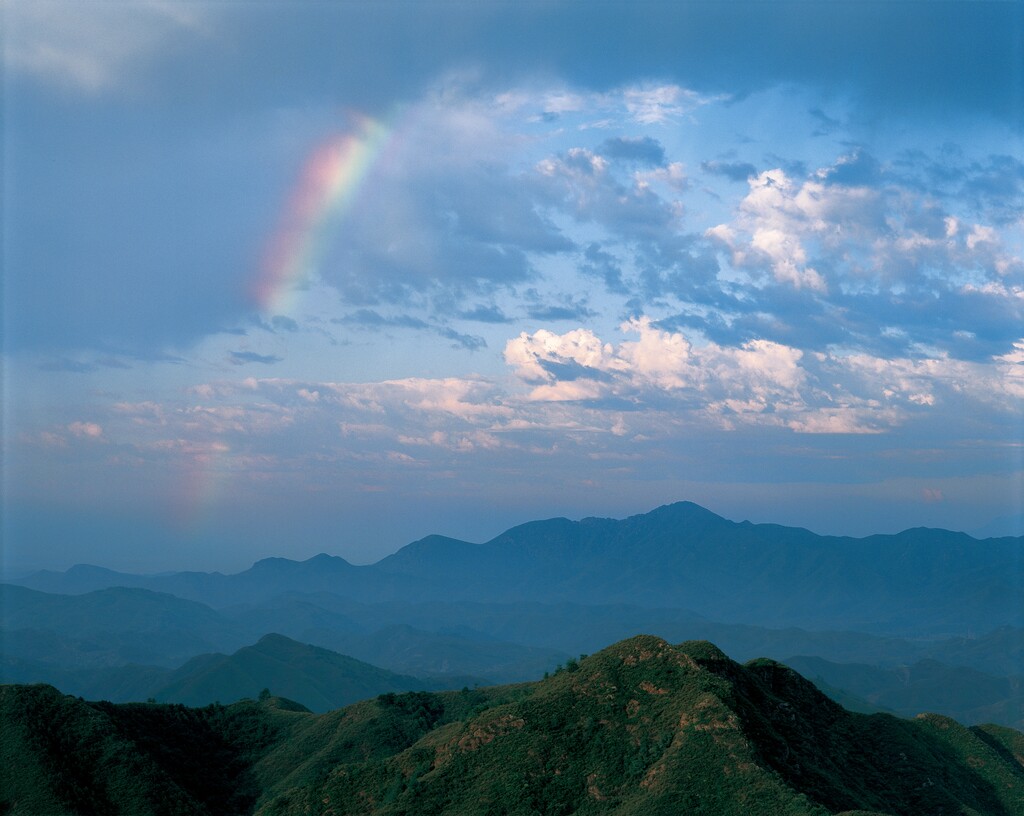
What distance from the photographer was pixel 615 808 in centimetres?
6309

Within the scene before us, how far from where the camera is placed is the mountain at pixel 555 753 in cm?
6488

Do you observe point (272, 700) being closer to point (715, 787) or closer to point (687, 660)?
point (687, 660)

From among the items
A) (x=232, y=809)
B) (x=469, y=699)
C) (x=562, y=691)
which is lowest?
(x=232, y=809)

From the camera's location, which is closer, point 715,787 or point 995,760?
point 715,787

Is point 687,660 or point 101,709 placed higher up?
point 687,660

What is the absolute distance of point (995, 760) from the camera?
319 ft

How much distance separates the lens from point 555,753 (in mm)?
68625

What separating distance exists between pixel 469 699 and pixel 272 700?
27183mm

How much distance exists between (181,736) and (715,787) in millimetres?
63466

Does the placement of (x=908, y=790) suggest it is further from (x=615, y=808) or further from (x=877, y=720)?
(x=615, y=808)

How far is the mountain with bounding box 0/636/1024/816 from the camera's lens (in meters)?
64.9

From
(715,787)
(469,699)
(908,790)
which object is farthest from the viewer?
(469,699)

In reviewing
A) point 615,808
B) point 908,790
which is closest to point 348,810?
point 615,808

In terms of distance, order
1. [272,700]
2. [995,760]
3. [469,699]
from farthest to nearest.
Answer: [272,700], [469,699], [995,760]
